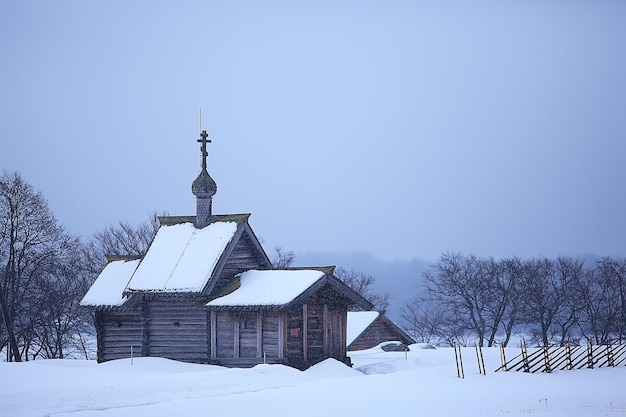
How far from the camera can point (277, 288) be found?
3731 cm

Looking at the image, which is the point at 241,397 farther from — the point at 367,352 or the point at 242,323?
the point at 367,352

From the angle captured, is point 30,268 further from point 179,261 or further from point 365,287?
point 365,287

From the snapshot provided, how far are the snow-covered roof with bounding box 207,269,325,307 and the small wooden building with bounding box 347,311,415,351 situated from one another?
15653 mm

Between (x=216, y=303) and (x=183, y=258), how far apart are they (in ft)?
12.9

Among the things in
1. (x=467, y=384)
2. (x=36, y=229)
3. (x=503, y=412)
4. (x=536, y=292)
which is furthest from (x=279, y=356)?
(x=536, y=292)

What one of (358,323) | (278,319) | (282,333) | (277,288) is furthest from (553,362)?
(358,323)

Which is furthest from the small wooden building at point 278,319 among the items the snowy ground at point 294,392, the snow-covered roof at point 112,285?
the snow-covered roof at point 112,285

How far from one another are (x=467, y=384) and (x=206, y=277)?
13.1 meters

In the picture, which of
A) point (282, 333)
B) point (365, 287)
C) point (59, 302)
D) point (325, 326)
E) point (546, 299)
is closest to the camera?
point (282, 333)

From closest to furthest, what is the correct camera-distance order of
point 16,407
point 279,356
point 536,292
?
point 16,407, point 279,356, point 536,292

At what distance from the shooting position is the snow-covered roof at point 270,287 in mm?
36344

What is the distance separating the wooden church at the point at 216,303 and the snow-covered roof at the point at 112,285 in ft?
0.22

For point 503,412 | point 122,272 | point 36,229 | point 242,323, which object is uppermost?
point 36,229

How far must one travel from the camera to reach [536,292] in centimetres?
6788
